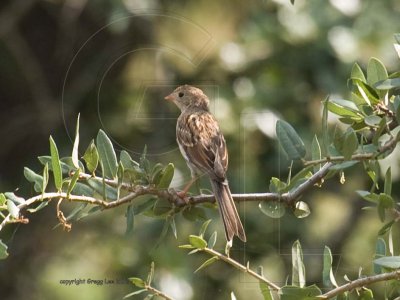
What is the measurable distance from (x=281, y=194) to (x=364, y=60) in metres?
3.42

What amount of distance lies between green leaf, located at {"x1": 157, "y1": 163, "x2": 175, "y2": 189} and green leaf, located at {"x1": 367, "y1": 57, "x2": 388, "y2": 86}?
1.93 ft

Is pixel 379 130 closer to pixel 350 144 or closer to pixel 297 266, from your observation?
pixel 350 144

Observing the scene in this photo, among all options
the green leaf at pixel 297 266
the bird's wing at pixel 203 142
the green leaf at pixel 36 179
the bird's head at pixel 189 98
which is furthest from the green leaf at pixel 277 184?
the bird's head at pixel 189 98

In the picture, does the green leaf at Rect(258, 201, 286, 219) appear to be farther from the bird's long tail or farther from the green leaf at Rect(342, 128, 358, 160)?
the green leaf at Rect(342, 128, 358, 160)

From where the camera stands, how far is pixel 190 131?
4035 mm

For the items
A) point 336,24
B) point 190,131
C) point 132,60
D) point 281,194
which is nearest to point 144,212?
point 281,194

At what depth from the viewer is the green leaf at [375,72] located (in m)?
2.60

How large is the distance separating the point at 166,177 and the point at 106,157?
0.18m

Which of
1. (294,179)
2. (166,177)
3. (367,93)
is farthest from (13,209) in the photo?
(367,93)

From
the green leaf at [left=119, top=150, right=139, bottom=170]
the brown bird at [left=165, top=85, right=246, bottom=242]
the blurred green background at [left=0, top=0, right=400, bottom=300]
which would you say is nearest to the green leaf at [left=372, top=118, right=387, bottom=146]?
the green leaf at [left=119, top=150, right=139, bottom=170]

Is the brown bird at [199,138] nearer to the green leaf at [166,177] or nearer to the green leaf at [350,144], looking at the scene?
the green leaf at [166,177]

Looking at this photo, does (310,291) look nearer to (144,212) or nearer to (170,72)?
(144,212)

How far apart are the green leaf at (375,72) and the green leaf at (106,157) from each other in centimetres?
71

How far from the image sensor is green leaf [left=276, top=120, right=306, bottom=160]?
8.14ft
